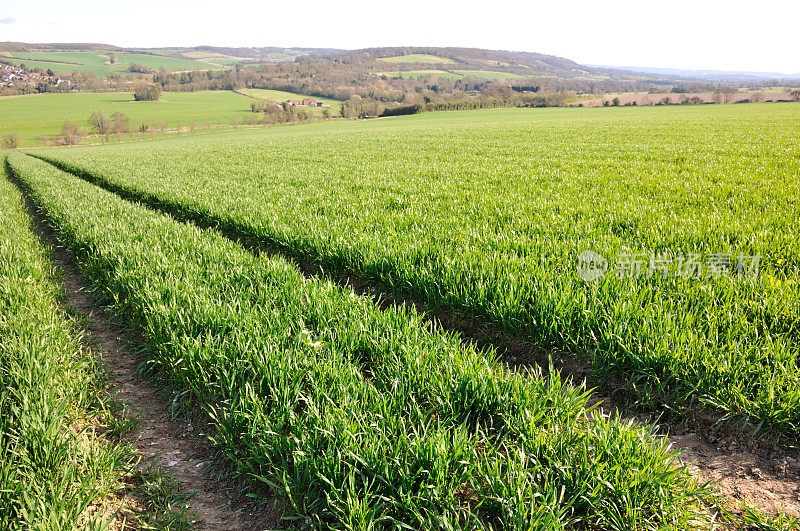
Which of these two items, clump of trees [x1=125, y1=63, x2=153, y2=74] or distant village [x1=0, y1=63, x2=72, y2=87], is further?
clump of trees [x1=125, y1=63, x2=153, y2=74]

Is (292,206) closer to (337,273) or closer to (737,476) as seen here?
(337,273)

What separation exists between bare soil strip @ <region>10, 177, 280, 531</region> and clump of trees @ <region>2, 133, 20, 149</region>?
86954 mm

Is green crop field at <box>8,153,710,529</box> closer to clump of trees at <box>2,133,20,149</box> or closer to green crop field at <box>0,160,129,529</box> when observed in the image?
green crop field at <box>0,160,129,529</box>

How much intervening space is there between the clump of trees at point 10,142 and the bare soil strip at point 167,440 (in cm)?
8695

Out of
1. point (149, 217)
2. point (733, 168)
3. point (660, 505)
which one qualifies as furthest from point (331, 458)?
point (733, 168)

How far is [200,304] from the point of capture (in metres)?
4.20

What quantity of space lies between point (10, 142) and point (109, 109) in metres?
48.5

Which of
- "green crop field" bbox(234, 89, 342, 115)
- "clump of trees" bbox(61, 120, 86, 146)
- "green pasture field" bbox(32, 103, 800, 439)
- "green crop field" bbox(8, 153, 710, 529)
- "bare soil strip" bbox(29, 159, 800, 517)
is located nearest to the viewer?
"green crop field" bbox(8, 153, 710, 529)

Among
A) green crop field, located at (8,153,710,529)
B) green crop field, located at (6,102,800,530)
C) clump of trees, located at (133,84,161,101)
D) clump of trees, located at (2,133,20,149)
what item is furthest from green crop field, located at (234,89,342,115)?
green crop field, located at (8,153,710,529)

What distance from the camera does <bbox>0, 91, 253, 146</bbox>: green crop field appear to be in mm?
86125

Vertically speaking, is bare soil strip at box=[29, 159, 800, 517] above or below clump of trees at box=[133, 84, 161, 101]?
below

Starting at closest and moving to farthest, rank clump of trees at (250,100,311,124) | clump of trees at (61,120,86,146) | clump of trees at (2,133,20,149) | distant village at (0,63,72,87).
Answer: clump of trees at (2,133,20,149)
clump of trees at (61,120,86,146)
clump of trees at (250,100,311,124)
distant village at (0,63,72,87)

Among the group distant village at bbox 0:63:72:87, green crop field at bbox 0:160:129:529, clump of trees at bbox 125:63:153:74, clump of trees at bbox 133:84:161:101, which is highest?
clump of trees at bbox 125:63:153:74

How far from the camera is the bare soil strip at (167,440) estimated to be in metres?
2.44
